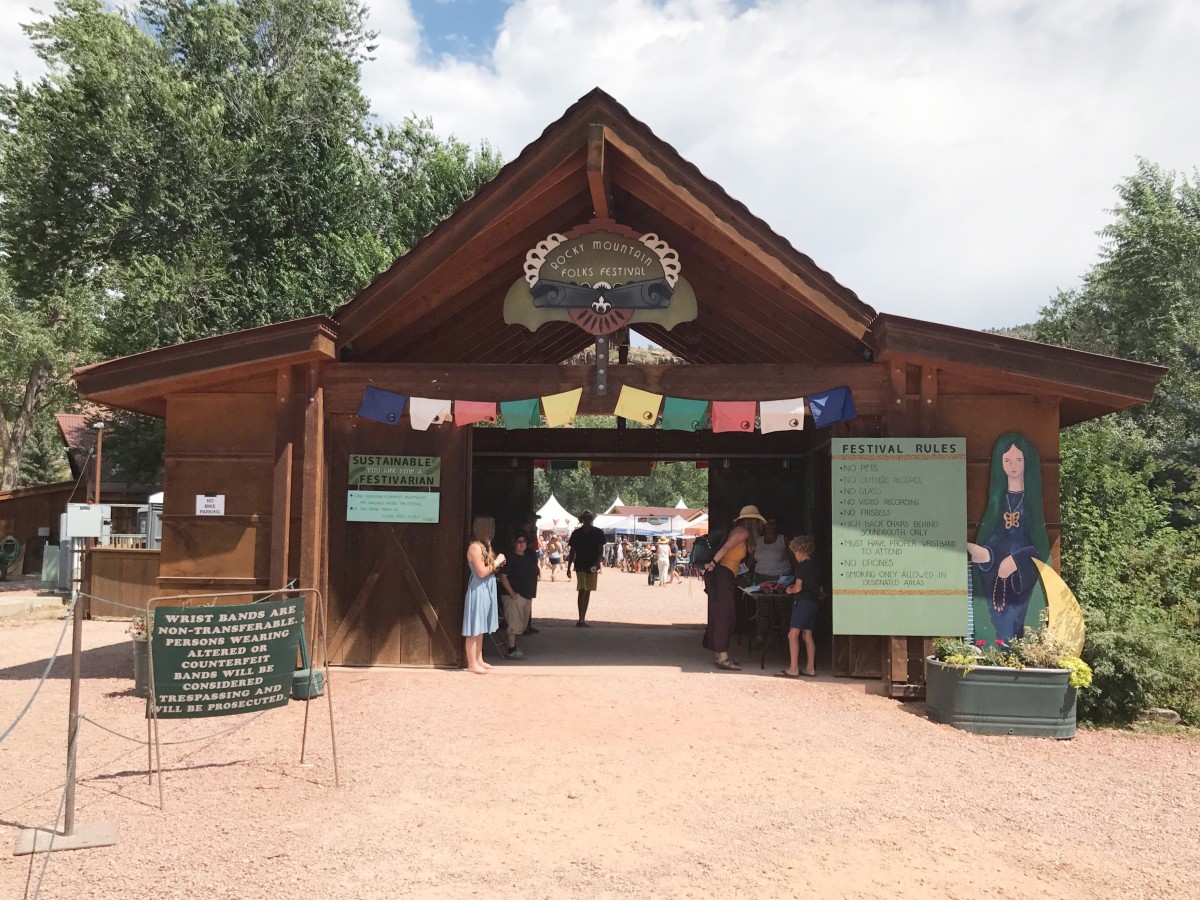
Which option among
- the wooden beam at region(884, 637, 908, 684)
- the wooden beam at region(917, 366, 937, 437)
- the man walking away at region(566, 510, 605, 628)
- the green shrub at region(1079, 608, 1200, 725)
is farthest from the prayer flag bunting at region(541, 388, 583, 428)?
the man walking away at region(566, 510, 605, 628)

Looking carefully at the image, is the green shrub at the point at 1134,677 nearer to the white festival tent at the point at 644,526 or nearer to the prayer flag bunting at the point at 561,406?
the prayer flag bunting at the point at 561,406

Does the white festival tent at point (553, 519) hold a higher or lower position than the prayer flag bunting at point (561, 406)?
lower

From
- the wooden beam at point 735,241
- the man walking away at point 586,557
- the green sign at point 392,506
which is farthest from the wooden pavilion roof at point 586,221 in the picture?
the man walking away at point 586,557

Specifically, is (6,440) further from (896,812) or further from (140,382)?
(896,812)

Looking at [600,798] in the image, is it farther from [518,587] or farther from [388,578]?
[518,587]

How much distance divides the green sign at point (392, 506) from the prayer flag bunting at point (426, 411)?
0.79 metres

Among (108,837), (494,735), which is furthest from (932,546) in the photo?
(108,837)

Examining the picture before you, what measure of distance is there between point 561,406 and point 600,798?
4675 mm

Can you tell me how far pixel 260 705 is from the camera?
6.43 metres

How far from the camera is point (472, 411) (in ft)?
33.3

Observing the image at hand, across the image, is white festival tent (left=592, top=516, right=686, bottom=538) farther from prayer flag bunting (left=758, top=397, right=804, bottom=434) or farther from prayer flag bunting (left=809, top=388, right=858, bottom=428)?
prayer flag bunting (left=809, top=388, right=858, bottom=428)

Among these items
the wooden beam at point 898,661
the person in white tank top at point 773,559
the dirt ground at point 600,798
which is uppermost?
the person in white tank top at point 773,559

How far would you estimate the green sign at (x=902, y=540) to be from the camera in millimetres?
9547

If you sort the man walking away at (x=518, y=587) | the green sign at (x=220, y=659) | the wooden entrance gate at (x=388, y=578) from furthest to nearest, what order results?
the man walking away at (x=518, y=587) < the wooden entrance gate at (x=388, y=578) < the green sign at (x=220, y=659)
